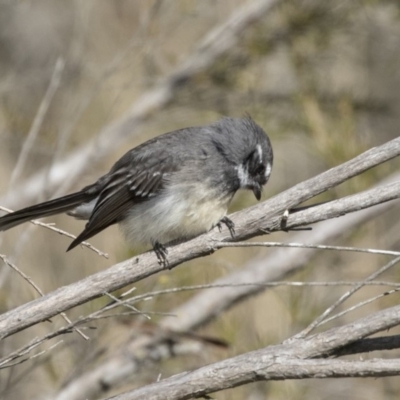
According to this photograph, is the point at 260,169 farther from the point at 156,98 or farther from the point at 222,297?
the point at 156,98

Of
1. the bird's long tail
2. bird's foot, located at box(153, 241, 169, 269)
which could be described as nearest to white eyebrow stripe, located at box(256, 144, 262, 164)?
bird's foot, located at box(153, 241, 169, 269)

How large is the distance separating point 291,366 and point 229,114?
13.6 feet

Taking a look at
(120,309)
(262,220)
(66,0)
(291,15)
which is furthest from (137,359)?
(66,0)

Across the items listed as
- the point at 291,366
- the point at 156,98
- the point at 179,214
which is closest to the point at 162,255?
the point at 179,214

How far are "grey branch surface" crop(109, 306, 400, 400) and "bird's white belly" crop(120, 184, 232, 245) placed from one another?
4.43 ft

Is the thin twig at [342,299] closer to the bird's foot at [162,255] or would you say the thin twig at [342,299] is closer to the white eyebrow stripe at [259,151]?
the bird's foot at [162,255]

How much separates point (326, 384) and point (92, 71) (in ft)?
11.6

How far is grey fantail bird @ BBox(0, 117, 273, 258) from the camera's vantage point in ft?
12.8

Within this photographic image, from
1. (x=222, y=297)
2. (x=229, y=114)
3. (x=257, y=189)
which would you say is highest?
(x=229, y=114)

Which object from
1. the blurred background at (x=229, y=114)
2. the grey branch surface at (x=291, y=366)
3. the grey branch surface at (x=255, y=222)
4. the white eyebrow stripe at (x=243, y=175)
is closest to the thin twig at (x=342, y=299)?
the grey branch surface at (x=291, y=366)

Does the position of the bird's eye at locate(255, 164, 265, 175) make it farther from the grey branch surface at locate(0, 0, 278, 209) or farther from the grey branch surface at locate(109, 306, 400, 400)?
the grey branch surface at locate(0, 0, 278, 209)

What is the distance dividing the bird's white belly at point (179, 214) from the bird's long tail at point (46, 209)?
0.41m

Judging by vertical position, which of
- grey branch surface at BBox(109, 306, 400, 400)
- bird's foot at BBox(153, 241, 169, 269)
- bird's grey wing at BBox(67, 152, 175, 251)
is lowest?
grey branch surface at BBox(109, 306, 400, 400)

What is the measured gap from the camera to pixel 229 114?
20.6 ft
